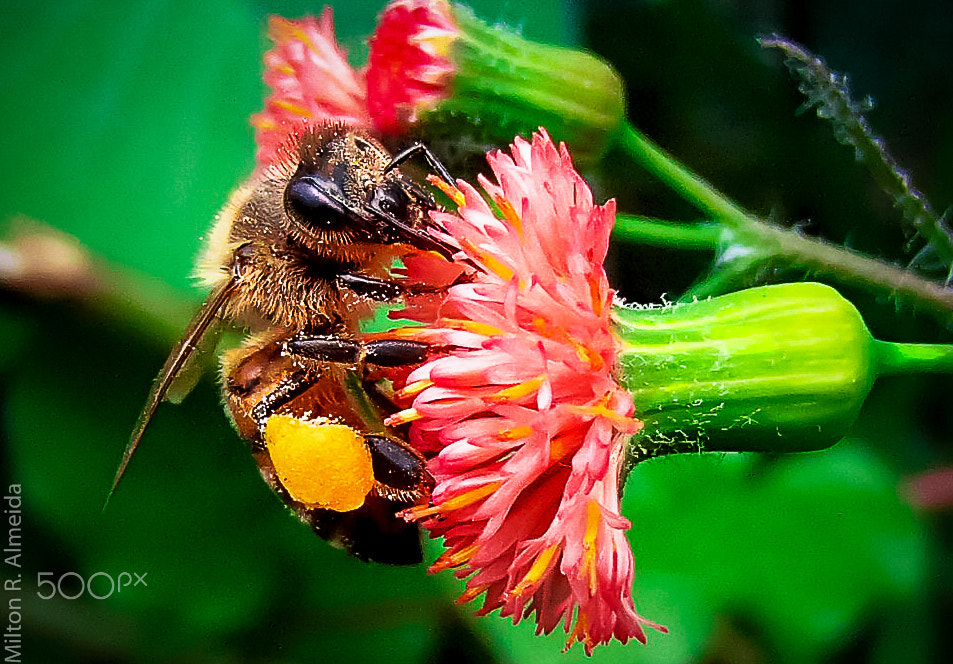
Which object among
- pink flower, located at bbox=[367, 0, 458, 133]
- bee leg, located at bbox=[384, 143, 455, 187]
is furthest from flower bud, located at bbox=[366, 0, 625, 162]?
bee leg, located at bbox=[384, 143, 455, 187]

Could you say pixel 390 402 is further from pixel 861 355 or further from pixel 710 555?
pixel 710 555

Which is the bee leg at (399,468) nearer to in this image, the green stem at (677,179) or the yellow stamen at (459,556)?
the yellow stamen at (459,556)

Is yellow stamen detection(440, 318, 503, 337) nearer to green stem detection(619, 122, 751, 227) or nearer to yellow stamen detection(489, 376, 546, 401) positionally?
yellow stamen detection(489, 376, 546, 401)

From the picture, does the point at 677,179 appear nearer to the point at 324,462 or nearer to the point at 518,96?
the point at 518,96

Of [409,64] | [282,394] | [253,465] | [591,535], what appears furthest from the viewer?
[253,465]

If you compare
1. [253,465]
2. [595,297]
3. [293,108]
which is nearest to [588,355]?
[595,297]

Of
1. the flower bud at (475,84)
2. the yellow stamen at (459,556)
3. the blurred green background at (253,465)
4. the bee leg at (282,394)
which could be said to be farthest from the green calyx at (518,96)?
the yellow stamen at (459,556)
